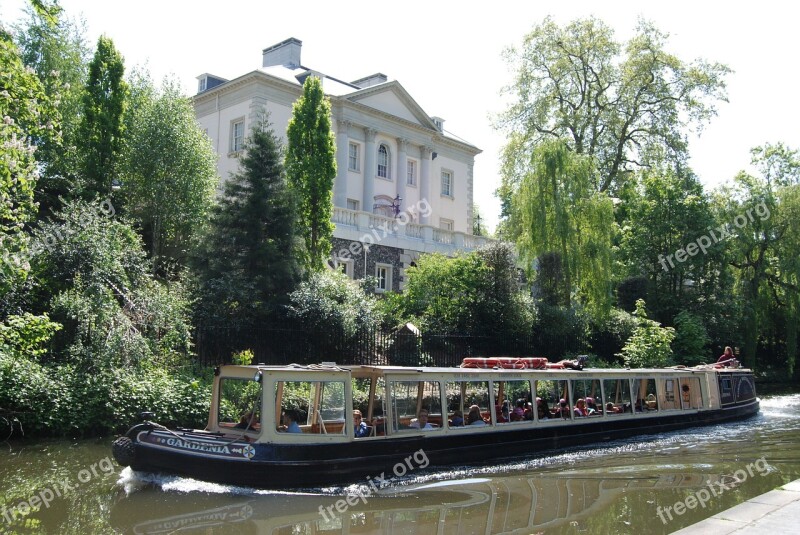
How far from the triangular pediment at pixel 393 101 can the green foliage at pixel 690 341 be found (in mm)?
19771

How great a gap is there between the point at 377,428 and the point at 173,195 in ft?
49.9

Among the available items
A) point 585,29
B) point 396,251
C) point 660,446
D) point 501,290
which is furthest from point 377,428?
point 585,29

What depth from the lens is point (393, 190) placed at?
136ft

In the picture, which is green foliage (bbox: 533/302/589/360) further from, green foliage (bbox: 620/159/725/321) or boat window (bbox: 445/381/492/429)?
boat window (bbox: 445/381/492/429)

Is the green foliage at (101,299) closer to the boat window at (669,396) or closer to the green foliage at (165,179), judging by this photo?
the green foliage at (165,179)

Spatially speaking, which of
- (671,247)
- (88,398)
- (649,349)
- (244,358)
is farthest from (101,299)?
(671,247)

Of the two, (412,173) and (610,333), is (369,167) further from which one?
(610,333)

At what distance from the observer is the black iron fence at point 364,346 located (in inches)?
738

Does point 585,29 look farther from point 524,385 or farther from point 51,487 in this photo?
point 51,487

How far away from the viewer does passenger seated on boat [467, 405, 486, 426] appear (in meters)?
14.2

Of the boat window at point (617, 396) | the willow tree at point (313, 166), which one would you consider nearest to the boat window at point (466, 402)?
the boat window at point (617, 396)

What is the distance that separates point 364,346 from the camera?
69.5 feet

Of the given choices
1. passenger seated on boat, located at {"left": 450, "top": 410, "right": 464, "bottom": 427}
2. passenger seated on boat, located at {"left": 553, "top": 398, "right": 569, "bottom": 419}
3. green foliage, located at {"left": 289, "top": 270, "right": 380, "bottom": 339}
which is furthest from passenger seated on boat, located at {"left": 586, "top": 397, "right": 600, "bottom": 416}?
green foliage, located at {"left": 289, "top": 270, "right": 380, "bottom": 339}

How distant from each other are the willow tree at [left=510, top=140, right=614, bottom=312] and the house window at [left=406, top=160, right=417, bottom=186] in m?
14.3
